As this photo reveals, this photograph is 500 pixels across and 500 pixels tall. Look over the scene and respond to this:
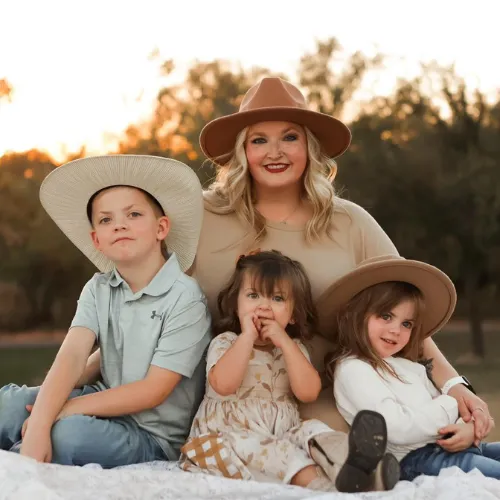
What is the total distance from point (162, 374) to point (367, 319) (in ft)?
2.81

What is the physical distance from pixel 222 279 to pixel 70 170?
863 millimetres

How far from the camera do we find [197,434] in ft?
11.2

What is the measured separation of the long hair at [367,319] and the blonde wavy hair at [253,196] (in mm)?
561

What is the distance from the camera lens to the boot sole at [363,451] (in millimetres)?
2752

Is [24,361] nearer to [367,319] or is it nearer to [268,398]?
[268,398]

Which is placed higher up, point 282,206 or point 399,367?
point 282,206

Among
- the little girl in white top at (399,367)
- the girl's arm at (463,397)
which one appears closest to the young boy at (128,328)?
the little girl in white top at (399,367)

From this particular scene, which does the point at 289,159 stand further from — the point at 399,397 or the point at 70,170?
the point at 399,397

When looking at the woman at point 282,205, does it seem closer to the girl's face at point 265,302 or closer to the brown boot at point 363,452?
the girl's face at point 265,302

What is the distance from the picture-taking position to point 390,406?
10.6 ft

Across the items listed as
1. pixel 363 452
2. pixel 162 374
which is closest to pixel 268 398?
pixel 162 374

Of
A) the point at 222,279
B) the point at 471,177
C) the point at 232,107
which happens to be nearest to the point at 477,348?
the point at 471,177

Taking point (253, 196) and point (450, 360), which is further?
point (450, 360)

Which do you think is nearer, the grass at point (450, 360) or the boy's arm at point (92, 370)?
the boy's arm at point (92, 370)
